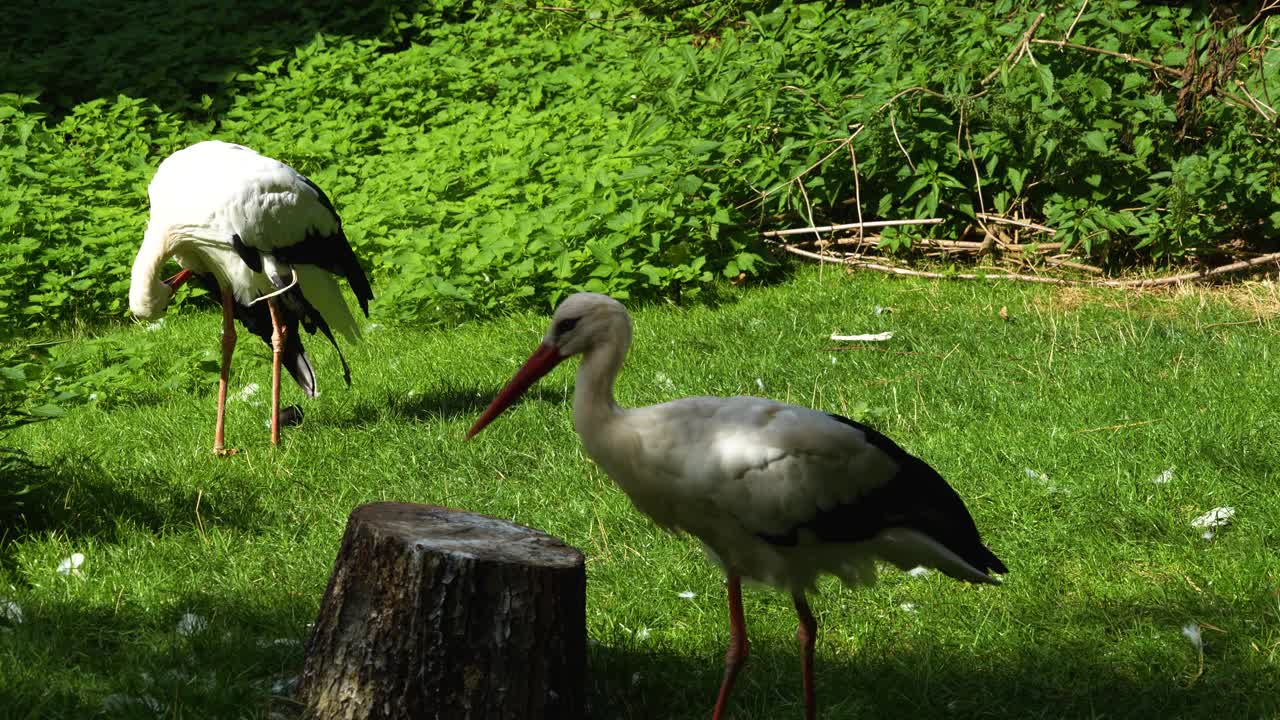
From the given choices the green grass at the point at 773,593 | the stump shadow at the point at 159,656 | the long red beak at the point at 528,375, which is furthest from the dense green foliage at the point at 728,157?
the long red beak at the point at 528,375

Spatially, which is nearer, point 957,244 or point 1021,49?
point 1021,49

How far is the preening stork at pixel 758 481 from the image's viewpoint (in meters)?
3.17

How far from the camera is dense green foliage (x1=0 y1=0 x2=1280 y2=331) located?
760 cm

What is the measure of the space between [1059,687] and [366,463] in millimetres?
2941

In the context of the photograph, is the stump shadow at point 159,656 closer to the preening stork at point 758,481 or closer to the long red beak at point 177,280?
the preening stork at point 758,481

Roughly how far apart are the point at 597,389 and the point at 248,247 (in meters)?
3.43

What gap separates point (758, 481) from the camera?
10.4 feet

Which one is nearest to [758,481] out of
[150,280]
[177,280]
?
[150,280]

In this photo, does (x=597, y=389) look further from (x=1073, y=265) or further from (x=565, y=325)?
(x=1073, y=265)

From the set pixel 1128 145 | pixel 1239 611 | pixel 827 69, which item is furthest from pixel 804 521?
pixel 827 69

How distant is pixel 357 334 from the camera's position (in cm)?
698

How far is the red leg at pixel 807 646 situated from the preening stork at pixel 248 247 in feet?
10.1

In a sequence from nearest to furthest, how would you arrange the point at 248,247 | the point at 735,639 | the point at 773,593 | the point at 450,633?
the point at 450,633 < the point at 735,639 < the point at 773,593 < the point at 248,247

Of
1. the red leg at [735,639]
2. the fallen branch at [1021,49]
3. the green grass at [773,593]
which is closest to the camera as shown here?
the red leg at [735,639]
